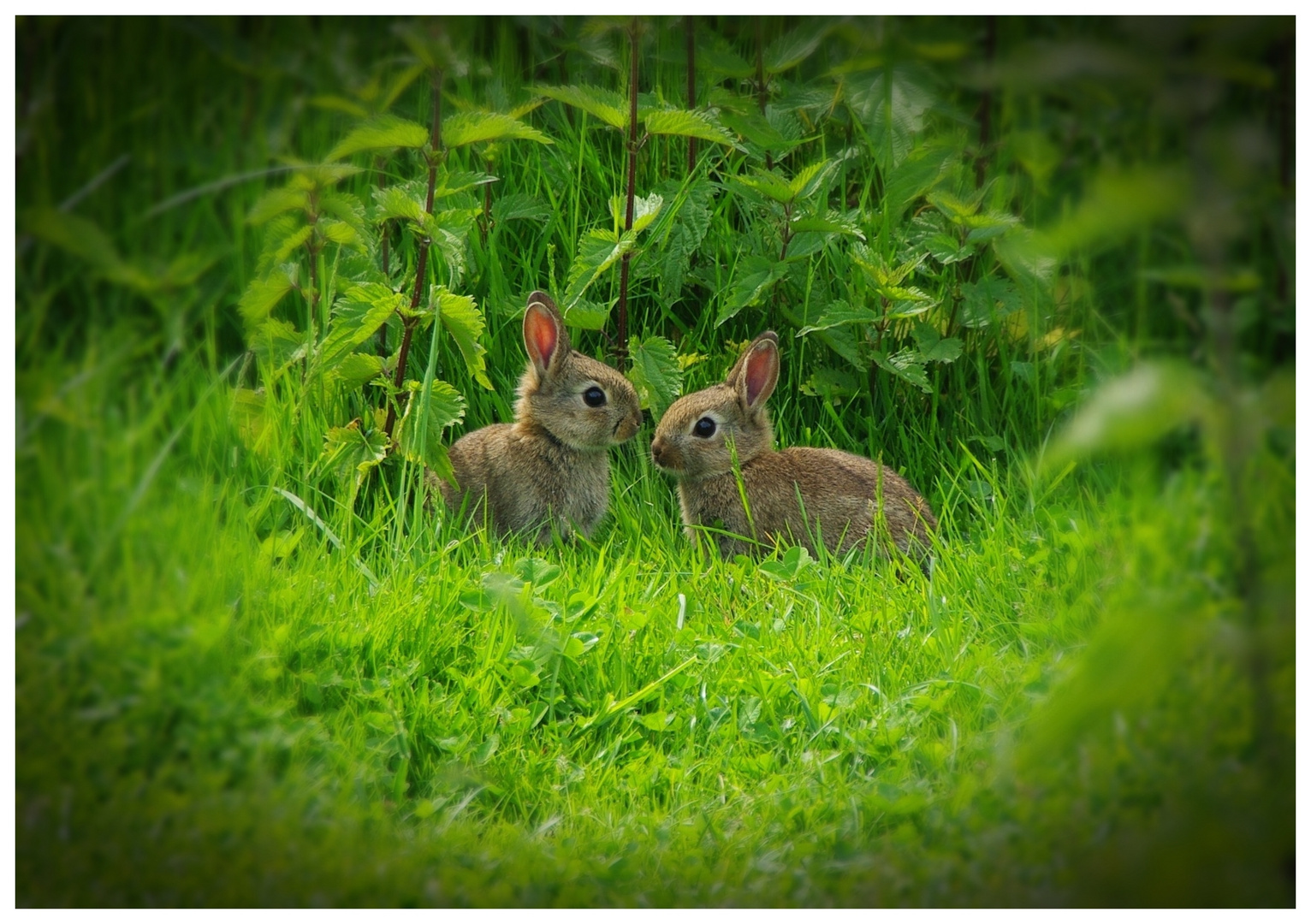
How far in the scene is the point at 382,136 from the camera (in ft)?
12.0

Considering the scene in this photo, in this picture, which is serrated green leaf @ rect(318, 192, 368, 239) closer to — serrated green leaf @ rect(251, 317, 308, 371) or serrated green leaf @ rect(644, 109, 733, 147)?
serrated green leaf @ rect(251, 317, 308, 371)

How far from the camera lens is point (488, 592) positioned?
13.4 ft

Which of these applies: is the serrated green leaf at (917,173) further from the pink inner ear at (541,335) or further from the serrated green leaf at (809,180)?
the pink inner ear at (541,335)

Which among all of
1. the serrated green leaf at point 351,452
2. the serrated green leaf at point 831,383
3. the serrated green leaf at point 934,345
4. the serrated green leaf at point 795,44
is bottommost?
the serrated green leaf at point 351,452

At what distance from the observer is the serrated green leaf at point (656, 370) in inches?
210

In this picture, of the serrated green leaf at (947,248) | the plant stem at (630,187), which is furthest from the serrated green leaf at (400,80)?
the serrated green leaf at (947,248)

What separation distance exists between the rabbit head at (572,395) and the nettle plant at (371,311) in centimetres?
49

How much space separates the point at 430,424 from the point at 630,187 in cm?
127

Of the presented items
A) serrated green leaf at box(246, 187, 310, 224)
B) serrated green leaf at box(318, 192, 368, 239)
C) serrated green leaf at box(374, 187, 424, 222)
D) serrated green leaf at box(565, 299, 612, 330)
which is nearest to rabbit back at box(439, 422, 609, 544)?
serrated green leaf at box(565, 299, 612, 330)

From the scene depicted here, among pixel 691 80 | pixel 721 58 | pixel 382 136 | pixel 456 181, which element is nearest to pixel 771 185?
pixel 691 80

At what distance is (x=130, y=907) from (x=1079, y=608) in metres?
2.01

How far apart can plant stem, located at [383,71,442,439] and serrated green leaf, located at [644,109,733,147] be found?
842 mm

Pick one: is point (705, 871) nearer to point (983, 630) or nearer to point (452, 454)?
point (983, 630)
